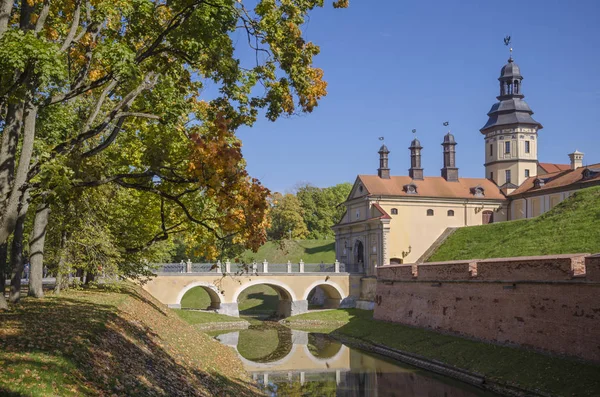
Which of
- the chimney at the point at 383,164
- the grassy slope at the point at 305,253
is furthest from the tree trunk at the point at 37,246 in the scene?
the grassy slope at the point at 305,253

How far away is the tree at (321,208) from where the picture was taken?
86188 millimetres

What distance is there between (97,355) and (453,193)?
4464 cm

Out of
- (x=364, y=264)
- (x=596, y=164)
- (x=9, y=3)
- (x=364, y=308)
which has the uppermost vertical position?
(x=596, y=164)

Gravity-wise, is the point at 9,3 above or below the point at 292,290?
above

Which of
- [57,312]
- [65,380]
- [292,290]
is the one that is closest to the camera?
[65,380]

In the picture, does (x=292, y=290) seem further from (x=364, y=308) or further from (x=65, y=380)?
(x=65, y=380)

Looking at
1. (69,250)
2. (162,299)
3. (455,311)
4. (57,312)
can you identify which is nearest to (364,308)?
(162,299)

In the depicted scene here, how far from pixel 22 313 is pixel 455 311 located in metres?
21.3

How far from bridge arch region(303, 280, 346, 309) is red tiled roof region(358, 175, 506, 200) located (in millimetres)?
8279

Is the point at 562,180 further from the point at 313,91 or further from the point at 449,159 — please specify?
the point at 313,91

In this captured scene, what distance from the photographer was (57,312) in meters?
15.3

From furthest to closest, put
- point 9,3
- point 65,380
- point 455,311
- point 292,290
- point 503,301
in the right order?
point 292,290, point 455,311, point 503,301, point 9,3, point 65,380

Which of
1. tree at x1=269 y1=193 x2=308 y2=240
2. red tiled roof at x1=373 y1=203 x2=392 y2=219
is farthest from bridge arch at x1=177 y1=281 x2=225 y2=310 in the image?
tree at x1=269 y1=193 x2=308 y2=240

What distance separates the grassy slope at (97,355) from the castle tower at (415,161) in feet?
117
